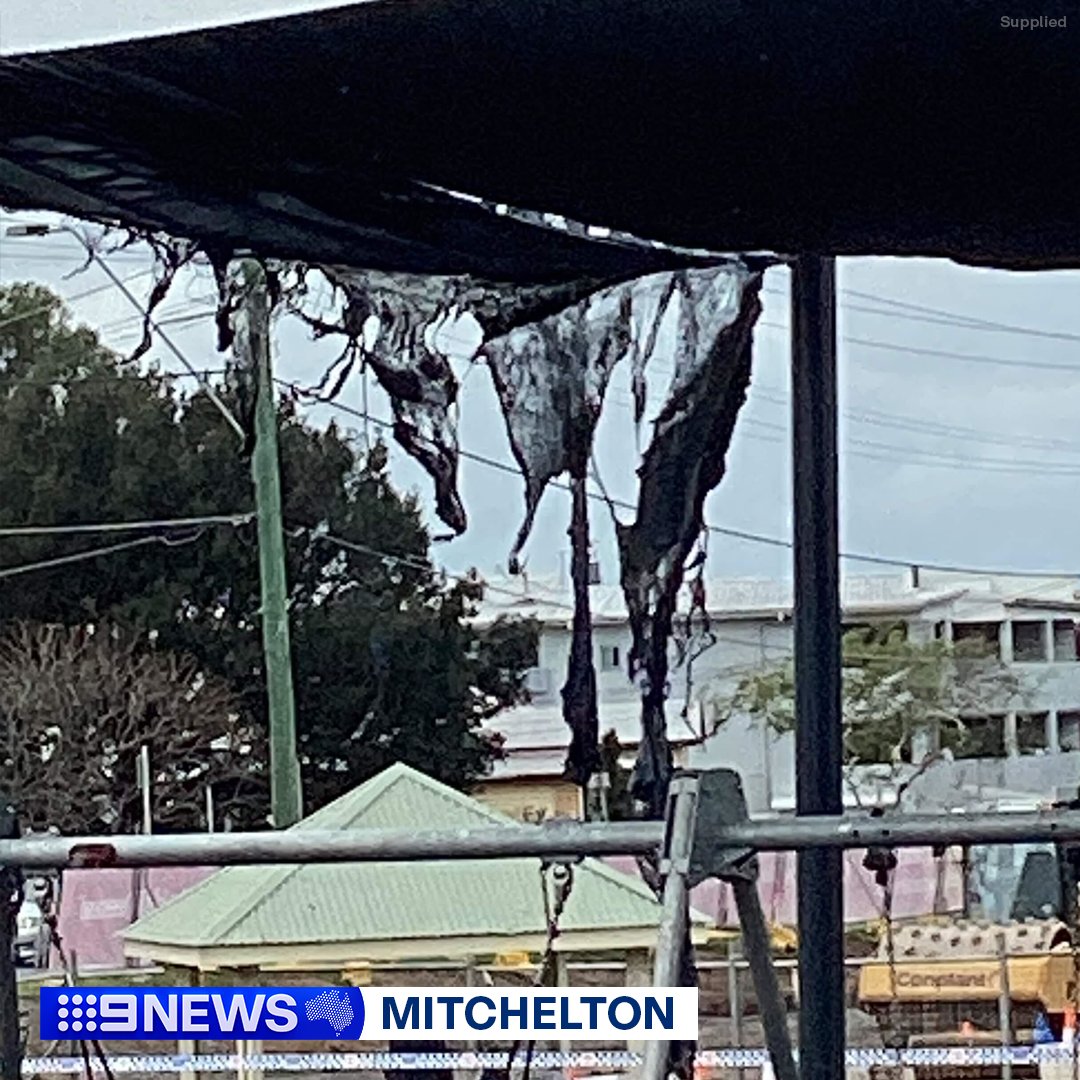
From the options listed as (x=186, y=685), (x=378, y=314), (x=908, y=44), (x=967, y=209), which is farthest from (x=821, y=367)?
(x=186, y=685)

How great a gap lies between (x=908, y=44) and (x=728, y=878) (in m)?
0.84

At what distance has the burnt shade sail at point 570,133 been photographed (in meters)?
1.77

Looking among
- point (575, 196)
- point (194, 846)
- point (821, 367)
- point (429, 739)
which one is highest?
point (575, 196)

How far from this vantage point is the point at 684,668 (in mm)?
2646

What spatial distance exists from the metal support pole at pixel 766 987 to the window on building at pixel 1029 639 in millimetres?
33785

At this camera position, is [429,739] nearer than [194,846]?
No

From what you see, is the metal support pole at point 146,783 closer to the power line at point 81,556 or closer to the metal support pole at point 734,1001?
the power line at point 81,556

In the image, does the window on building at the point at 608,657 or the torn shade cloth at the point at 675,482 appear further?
the window on building at the point at 608,657

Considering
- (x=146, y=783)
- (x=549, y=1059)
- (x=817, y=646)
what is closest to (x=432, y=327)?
(x=817, y=646)

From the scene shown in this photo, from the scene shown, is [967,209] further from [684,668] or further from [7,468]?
[7,468]

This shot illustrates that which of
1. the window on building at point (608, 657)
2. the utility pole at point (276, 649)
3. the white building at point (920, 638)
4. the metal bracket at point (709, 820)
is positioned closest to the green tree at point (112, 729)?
the white building at point (920, 638)

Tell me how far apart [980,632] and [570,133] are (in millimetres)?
36511

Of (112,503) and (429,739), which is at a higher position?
(112,503)

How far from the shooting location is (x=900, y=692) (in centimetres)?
2958
